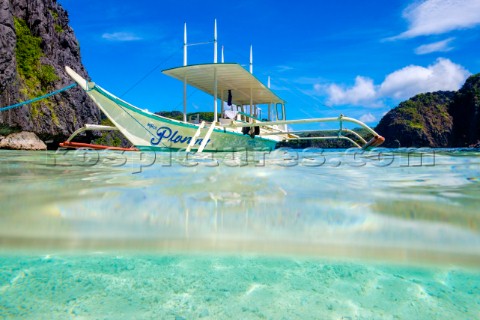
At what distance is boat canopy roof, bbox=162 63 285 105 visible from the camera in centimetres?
1130

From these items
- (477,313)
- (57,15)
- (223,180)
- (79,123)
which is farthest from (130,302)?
(57,15)

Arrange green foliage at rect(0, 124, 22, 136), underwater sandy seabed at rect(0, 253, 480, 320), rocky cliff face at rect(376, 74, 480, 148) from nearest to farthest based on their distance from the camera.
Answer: underwater sandy seabed at rect(0, 253, 480, 320), green foliage at rect(0, 124, 22, 136), rocky cliff face at rect(376, 74, 480, 148)

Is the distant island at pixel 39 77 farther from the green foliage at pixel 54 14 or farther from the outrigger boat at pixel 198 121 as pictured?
the outrigger boat at pixel 198 121

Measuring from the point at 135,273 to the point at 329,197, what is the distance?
184 centimetres

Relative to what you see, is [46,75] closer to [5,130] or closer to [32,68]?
[32,68]

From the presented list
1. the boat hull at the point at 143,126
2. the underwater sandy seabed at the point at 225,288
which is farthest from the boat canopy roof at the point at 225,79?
the underwater sandy seabed at the point at 225,288

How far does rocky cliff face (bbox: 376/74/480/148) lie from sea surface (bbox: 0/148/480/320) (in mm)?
63218

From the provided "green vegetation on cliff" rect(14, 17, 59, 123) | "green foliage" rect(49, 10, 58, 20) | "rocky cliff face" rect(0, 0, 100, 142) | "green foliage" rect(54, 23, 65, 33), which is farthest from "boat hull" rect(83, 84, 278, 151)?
"green foliage" rect(49, 10, 58, 20)

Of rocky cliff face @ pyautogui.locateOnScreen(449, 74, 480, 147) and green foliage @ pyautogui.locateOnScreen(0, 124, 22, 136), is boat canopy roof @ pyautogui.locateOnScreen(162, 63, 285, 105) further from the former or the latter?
rocky cliff face @ pyautogui.locateOnScreen(449, 74, 480, 147)

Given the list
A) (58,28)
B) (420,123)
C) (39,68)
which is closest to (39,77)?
(39,68)

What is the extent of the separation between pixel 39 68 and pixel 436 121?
252 ft

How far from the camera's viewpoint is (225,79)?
12.7 metres

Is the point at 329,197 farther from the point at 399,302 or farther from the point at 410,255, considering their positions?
the point at 399,302

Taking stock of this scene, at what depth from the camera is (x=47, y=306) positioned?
4.00ft
